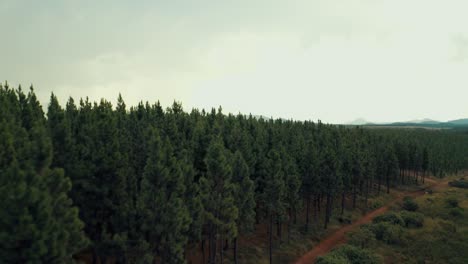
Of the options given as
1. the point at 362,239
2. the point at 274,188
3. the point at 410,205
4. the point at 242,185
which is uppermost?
the point at 242,185

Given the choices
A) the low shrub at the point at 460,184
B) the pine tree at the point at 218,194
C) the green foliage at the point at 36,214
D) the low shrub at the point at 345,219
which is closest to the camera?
the green foliage at the point at 36,214

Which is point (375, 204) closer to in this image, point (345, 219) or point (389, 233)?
point (345, 219)

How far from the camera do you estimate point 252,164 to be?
49.0 metres

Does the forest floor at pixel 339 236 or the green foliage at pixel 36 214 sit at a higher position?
the green foliage at pixel 36 214

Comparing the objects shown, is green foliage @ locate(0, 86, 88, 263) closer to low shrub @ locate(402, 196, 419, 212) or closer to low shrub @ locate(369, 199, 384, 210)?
low shrub @ locate(369, 199, 384, 210)

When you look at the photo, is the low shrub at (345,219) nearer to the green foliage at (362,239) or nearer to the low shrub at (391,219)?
the low shrub at (391,219)

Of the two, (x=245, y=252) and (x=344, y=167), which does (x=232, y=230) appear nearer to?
(x=245, y=252)

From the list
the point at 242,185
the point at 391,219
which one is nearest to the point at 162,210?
the point at 242,185

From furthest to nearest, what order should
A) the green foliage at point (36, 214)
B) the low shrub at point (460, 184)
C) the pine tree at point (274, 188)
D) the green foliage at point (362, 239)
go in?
the low shrub at point (460, 184) → the green foliage at point (362, 239) → the pine tree at point (274, 188) → the green foliage at point (36, 214)

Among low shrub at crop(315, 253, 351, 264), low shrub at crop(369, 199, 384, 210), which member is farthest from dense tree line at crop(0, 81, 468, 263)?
low shrub at crop(369, 199, 384, 210)

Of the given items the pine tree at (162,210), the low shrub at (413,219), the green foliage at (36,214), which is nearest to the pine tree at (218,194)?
the pine tree at (162,210)

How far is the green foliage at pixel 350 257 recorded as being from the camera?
129 feet

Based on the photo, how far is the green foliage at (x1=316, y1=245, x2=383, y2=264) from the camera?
39.3m

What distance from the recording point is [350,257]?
4275 centimetres
